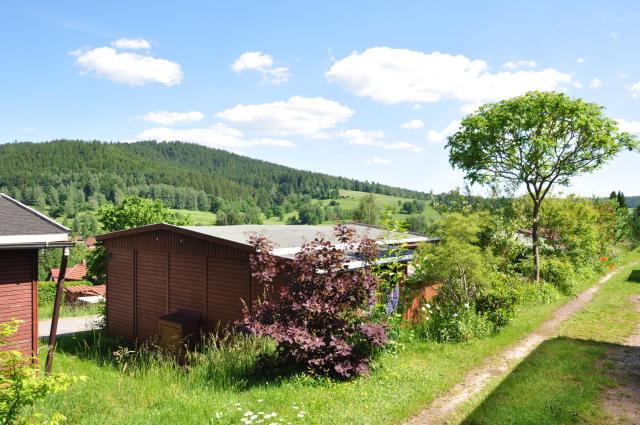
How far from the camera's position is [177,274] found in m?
12.7

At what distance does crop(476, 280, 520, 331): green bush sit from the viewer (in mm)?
11375

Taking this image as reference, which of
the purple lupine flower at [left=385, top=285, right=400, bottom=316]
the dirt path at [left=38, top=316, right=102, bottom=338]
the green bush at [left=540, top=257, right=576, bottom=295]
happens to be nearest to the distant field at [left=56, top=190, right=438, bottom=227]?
the dirt path at [left=38, top=316, right=102, bottom=338]

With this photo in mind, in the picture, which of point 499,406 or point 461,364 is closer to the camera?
point 499,406

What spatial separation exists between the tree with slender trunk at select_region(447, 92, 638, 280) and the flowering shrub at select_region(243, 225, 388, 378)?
11116mm

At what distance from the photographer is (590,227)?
21422mm

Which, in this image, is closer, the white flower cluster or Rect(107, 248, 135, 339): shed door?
the white flower cluster

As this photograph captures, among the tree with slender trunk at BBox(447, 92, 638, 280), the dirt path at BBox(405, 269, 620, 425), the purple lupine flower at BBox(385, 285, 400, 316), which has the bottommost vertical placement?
the dirt path at BBox(405, 269, 620, 425)

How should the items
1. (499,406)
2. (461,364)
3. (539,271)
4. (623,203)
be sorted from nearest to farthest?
(499,406)
(461,364)
(539,271)
(623,203)

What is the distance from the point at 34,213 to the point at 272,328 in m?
6.19

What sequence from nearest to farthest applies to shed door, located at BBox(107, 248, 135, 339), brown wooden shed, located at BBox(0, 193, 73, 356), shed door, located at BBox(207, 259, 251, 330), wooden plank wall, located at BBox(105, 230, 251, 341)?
brown wooden shed, located at BBox(0, 193, 73, 356), shed door, located at BBox(207, 259, 251, 330), wooden plank wall, located at BBox(105, 230, 251, 341), shed door, located at BBox(107, 248, 135, 339)

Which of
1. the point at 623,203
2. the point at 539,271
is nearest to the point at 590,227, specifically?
the point at 539,271

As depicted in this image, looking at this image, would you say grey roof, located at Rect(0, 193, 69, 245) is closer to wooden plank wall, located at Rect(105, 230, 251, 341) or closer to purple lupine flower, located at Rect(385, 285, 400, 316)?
wooden plank wall, located at Rect(105, 230, 251, 341)

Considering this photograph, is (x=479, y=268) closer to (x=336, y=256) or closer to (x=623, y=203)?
(x=336, y=256)

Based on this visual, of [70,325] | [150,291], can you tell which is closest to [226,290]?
[150,291]
